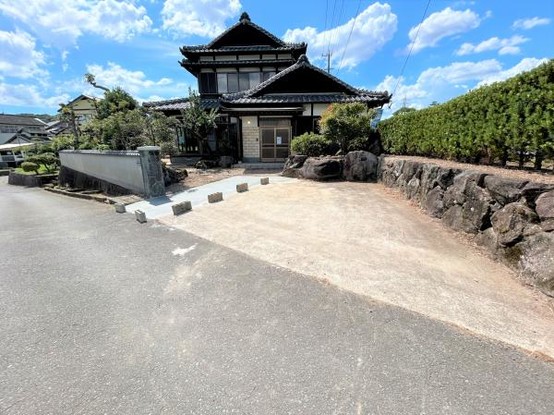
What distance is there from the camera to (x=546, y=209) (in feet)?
11.6

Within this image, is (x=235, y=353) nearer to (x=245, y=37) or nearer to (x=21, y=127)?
(x=245, y=37)

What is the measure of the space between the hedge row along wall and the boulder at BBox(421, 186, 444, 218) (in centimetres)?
115

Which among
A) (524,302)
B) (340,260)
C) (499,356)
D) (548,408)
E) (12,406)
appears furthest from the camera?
(340,260)

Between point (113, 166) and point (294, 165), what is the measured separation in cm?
771

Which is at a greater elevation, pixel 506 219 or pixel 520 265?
pixel 506 219

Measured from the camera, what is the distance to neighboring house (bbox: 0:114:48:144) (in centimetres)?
4722

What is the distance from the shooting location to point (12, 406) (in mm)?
2072

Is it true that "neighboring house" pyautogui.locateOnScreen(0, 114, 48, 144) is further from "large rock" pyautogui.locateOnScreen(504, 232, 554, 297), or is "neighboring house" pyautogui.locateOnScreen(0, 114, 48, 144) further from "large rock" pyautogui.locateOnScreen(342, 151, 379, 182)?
"large rock" pyautogui.locateOnScreen(504, 232, 554, 297)

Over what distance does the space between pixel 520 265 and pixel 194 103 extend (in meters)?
15.6

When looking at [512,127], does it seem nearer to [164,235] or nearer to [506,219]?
[506,219]

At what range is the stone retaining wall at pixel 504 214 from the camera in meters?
3.47

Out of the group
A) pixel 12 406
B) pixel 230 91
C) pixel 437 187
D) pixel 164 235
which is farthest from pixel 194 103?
pixel 12 406

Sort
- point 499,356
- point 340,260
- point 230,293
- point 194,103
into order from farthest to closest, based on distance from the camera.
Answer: point 194,103 < point 340,260 < point 230,293 < point 499,356

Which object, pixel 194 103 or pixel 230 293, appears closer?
pixel 230 293
